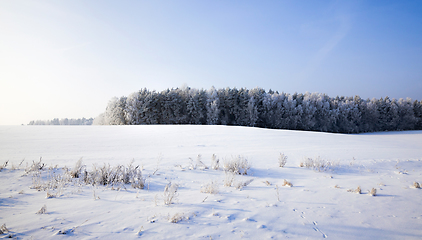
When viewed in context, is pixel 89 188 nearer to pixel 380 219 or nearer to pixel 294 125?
pixel 380 219

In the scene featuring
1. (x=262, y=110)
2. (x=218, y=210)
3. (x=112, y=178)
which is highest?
(x=262, y=110)

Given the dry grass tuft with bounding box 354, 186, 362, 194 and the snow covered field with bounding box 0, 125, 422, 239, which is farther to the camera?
the dry grass tuft with bounding box 354, 186, 362, 194

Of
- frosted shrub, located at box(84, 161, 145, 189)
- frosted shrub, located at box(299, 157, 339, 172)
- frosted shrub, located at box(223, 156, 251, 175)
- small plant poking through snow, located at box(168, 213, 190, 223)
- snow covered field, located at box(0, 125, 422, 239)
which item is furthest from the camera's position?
frosted shrub, located at box(299, 157, 339, 172)

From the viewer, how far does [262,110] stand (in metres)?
49.4

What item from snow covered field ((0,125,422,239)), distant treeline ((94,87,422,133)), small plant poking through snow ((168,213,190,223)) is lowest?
snow covered field ((0,125,422,239))

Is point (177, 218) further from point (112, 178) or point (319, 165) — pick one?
point (319, 165)

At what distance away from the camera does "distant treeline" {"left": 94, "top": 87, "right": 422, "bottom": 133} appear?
4169 centimetres

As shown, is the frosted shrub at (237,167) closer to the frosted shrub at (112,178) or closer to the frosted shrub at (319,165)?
the frosted shrub at (319,165)

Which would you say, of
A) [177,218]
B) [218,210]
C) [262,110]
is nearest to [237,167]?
[218,210]

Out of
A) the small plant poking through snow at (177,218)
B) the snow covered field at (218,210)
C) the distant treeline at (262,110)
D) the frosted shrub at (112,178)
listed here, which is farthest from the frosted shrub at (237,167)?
the distant treeline at (262,110)

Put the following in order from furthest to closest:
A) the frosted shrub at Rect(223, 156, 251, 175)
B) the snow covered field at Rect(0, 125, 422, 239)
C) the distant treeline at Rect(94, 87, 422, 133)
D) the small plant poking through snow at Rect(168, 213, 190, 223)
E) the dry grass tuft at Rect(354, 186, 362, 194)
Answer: the distant treeline at Rect(94, 87, 422, 133), the frosted shrub at Rect(223, 156, 251, 175), the dry grass tuft at Rect(354, 186, 362, 194), the small plant poking through snow at Rect(168, 213, 190, 223), the snow covered field at Rect(0, 125, 422, 239)

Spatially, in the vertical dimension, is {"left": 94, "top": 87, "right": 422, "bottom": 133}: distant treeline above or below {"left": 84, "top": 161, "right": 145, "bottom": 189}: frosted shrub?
above

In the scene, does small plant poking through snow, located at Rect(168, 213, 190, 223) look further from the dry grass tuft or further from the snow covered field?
the dry grass tuft

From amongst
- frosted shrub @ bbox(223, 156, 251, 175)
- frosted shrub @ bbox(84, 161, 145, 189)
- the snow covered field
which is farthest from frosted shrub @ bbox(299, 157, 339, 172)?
frosted shrub @ bbox(84, 161, 145, 189)
